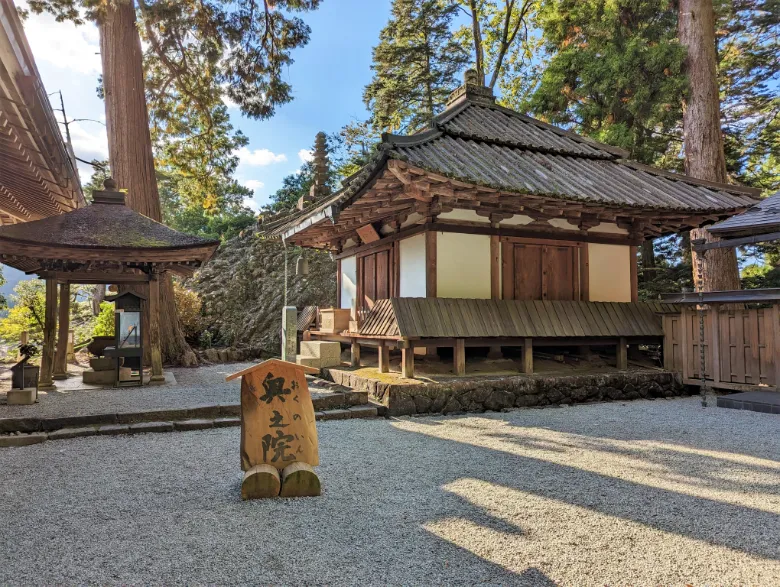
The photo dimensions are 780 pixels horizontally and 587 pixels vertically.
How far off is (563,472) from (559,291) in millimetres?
5321

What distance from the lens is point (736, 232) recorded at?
7562 millimetres

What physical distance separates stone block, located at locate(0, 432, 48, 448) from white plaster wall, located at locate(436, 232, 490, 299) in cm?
555

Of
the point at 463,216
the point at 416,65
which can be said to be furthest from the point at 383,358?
the point at 416,65

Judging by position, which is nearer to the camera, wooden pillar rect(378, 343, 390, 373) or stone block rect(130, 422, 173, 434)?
stone block rect(130, 422, 173, 434)

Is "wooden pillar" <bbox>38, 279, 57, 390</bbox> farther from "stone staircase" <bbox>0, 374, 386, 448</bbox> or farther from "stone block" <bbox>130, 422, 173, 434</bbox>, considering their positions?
"stone block" <bbox>130, 422, 173, 434</bbox>

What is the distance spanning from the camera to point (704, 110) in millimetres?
10758

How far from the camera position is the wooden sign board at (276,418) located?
347 cm

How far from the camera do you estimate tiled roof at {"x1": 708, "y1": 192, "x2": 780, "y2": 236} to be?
700cm

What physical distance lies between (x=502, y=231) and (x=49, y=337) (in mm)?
7793

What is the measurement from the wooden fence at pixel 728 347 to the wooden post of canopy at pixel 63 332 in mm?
10918

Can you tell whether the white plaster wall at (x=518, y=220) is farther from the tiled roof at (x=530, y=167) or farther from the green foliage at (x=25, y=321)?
the green foliage at (x=25, y=321)

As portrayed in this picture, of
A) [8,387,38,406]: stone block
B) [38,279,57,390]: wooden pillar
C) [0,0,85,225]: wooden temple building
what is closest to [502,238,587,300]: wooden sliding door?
[0,0,85,225]: wooden temple building

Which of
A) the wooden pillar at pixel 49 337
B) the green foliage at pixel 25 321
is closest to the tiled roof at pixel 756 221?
the wooden pillar at pixel 49 337

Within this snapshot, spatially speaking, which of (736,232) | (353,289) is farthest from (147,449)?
(736,232)
